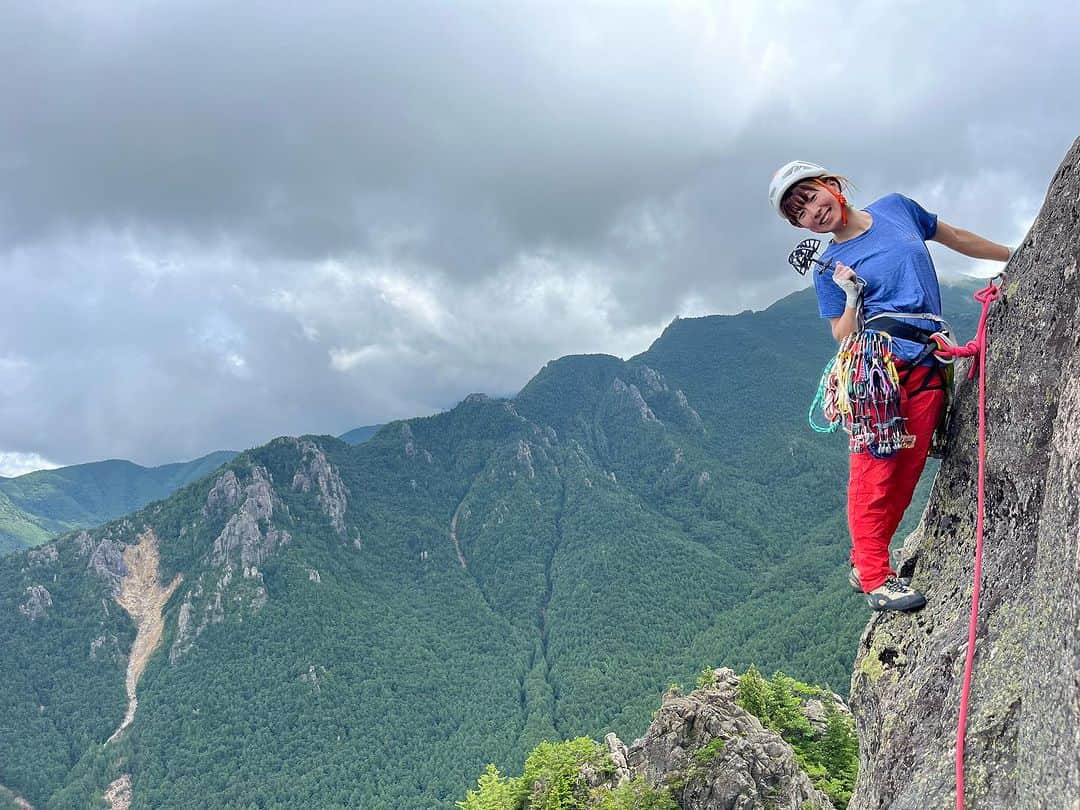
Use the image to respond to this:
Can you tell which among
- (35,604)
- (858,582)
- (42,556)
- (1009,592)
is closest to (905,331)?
(1009,592)

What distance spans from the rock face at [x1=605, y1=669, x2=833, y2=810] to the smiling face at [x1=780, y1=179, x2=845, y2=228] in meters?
20.5

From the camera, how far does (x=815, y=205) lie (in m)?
4.91

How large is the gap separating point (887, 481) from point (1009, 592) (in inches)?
47.5

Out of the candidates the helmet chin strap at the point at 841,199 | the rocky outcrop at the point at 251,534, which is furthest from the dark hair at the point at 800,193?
the rocky outcrop at the point at 251,534

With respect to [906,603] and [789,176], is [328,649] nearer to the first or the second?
[906,603]

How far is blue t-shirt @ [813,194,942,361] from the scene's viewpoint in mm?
4664

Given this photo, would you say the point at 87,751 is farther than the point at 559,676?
No

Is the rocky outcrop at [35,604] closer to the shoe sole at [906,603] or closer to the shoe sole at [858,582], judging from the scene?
the shoe sole at [858,582]

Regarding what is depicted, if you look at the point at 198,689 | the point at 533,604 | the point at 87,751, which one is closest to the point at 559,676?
the point at 533,604

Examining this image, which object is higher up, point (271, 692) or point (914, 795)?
point (914, 795)

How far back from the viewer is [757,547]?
18462 centimetres

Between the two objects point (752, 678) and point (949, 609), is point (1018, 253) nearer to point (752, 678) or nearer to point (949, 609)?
point (949, 609)

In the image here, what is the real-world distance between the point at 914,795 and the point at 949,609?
1.50 metres

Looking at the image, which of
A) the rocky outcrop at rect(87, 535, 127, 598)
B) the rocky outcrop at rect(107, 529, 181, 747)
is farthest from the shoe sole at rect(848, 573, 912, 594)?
the rocky outcrop at rect(87, 535, 127, 598)
